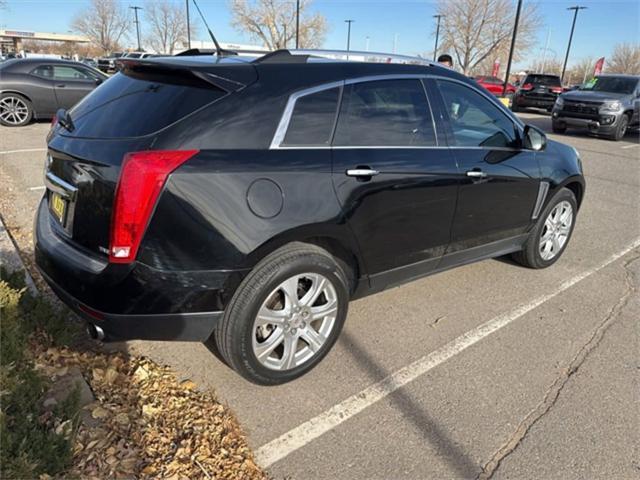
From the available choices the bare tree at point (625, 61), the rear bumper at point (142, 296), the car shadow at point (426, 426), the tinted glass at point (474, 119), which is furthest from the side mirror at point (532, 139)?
the bare tree at point (625, 61)

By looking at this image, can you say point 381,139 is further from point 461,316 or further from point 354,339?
point 461,316

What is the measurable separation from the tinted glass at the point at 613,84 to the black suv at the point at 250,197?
47.2 ft

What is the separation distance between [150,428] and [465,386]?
176cm

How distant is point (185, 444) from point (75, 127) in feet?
5.77

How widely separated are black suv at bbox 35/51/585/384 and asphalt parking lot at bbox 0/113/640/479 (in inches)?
12.1

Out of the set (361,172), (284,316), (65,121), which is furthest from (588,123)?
(65,121)

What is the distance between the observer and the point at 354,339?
3312 mm

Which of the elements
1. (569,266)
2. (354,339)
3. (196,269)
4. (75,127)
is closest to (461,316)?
(354,339)

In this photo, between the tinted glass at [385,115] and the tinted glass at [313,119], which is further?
the tinted glass at [385,115]

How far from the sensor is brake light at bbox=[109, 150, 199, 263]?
2178 mm

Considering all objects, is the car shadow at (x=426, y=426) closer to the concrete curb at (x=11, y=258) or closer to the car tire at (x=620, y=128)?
the concrete curb at (x=11, y=258)

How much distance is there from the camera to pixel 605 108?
13.8 m

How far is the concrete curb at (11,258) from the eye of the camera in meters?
3.59

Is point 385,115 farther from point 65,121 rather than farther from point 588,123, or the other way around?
point 588,123
